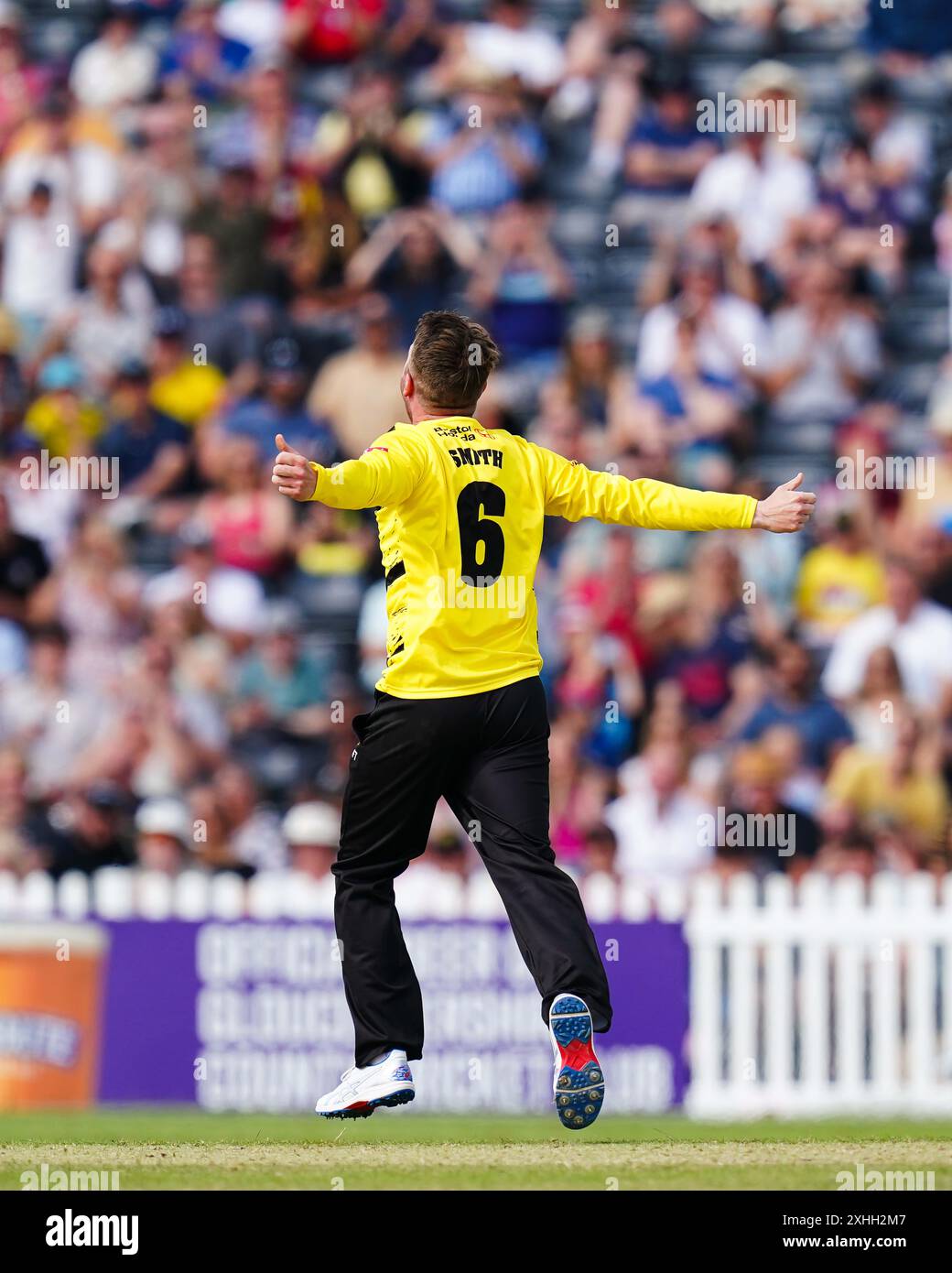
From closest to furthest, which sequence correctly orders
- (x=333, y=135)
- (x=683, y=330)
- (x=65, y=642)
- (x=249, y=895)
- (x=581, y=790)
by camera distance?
(x=249, y=895) < (x=581, y=790) < (x=65, y=642) < (x=683, y=330) < (x=333, y=135)

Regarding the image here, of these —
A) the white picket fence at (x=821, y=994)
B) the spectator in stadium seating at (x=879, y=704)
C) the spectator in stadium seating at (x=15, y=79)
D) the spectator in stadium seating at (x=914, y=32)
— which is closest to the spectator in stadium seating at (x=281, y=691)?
the white picket fence at (x=821, y=994)

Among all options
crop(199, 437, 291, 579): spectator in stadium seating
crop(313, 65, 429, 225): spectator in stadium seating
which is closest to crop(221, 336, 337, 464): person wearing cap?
crop(199, 437, 291, 579): spectator in stadium seating

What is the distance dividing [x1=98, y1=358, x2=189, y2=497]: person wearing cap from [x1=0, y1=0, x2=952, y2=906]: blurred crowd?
23 mm

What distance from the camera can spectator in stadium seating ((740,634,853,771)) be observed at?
1245cm

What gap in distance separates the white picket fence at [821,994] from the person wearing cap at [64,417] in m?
5.06

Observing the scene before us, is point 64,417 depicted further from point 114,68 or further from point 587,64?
point 587,64

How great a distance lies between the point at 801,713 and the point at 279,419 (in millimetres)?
3654

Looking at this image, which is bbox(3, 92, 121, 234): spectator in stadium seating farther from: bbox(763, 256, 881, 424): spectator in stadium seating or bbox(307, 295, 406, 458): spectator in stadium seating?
bbox(763, 256, 881, 424): spectator in stadium seating

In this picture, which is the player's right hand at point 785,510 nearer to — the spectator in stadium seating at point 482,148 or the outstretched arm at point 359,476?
the outstretched arm at point 359,476

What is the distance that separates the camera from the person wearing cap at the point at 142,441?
13.9 metres

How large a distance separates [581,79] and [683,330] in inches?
92.5

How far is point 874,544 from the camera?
13297 millimetres

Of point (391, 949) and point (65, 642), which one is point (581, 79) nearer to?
point (65, 642)
